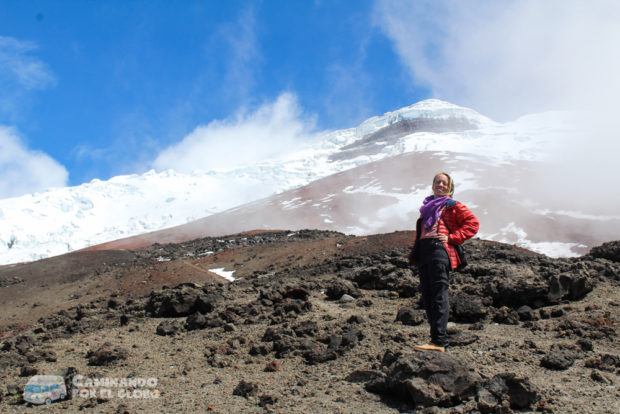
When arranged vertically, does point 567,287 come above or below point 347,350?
above

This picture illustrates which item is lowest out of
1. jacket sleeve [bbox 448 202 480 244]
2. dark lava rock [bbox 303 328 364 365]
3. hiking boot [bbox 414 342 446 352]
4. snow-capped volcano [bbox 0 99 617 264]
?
dark lava rock [bbox 303 328 364 365]

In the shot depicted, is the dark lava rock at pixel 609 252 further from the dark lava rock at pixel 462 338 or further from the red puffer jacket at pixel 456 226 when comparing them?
the red puffer jacket at pixel 456 226

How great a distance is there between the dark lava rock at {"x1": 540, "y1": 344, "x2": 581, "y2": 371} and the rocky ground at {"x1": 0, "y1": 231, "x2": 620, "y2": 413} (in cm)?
1

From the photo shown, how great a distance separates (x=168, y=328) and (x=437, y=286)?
4.68 metres

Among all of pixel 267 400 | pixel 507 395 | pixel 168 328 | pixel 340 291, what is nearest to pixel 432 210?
pixel 507 395

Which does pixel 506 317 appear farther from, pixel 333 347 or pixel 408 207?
pixel 408 207

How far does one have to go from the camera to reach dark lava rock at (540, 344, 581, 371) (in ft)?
14.9

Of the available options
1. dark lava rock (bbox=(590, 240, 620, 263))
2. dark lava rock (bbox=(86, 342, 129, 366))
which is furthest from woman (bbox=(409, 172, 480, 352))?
dark lava rock (bbox=(590, 240, 620, 263))

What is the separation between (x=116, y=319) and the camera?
9375 millimetres

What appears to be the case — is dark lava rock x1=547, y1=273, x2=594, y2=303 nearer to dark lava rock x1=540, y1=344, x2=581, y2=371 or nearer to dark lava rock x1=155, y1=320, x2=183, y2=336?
dark lava rock x1=540, y1=344, x2=581, y2=371

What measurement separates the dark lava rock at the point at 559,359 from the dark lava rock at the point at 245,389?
303cm

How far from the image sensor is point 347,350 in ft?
18.2

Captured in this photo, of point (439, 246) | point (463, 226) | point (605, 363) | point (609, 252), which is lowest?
point (605, 363)

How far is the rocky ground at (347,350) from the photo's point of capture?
4.04 meters
